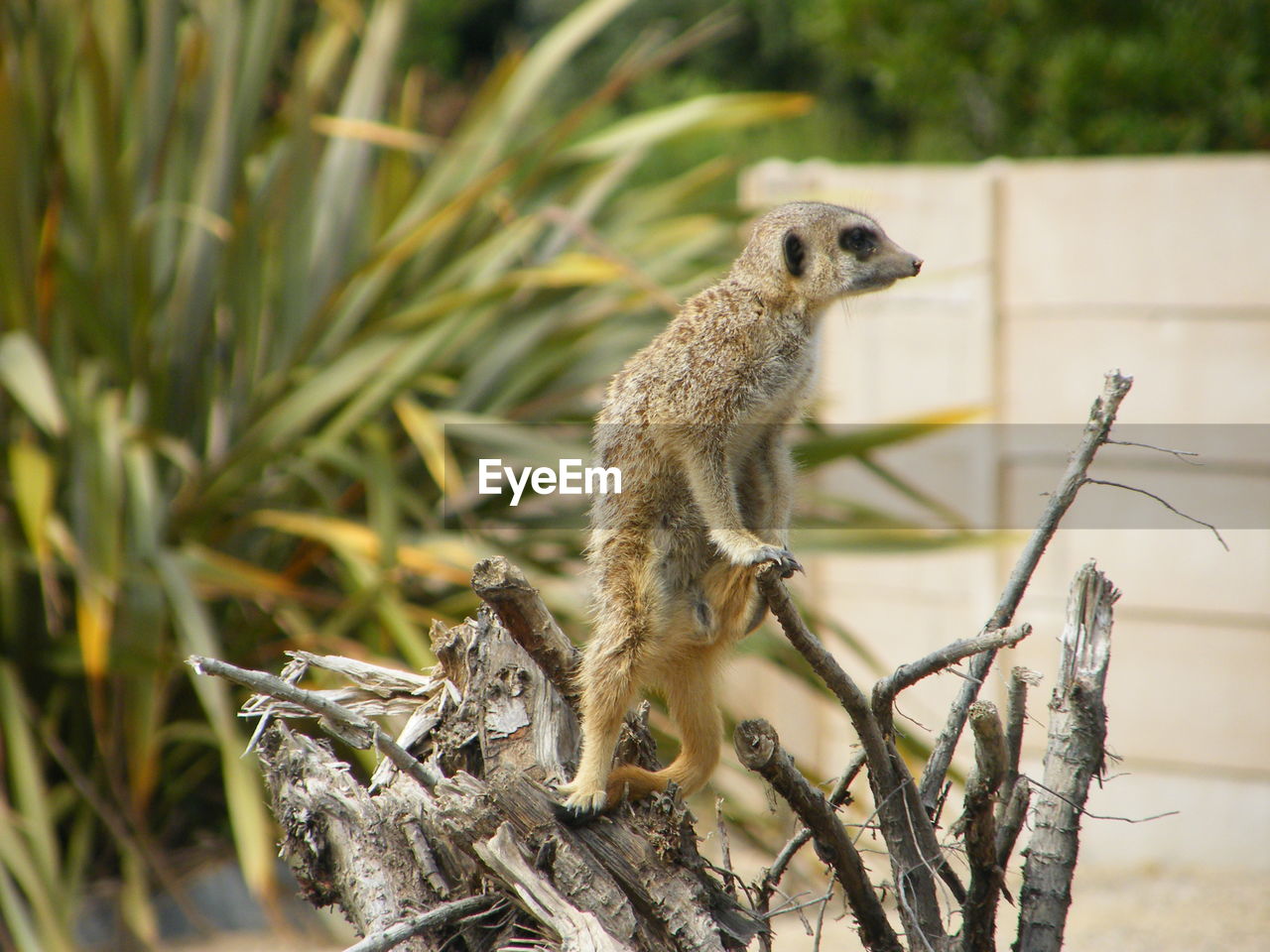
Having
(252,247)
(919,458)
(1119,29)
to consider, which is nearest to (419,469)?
(252,247)

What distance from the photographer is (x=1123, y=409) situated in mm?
3811

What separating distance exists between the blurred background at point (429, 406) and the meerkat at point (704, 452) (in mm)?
1521

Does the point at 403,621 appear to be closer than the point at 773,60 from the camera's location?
Yes

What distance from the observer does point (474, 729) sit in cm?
130

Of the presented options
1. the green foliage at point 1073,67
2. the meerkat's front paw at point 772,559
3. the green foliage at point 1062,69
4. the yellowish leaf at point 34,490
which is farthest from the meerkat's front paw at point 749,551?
the green foliage at point 1073,67

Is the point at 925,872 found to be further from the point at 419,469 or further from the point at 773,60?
the point at 773,60

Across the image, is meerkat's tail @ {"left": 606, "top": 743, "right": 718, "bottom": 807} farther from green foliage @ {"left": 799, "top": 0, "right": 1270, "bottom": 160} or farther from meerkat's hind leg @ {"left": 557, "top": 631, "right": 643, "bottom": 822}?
green foliage @ {"left": 799, "top": 0, "right": 1270, "bottom": 160}

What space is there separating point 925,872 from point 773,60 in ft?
27.5

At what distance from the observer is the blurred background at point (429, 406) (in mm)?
2811

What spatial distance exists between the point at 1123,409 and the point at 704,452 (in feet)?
10.2

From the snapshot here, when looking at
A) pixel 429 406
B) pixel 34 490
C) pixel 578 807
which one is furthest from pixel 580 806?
pixel 429 406

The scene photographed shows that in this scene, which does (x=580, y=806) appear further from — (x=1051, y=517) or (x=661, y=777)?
(x=1051, y=517)

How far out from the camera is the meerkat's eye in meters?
1.10

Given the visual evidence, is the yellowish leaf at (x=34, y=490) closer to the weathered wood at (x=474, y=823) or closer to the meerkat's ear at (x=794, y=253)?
the weathered wood at (x=474, y=823)
